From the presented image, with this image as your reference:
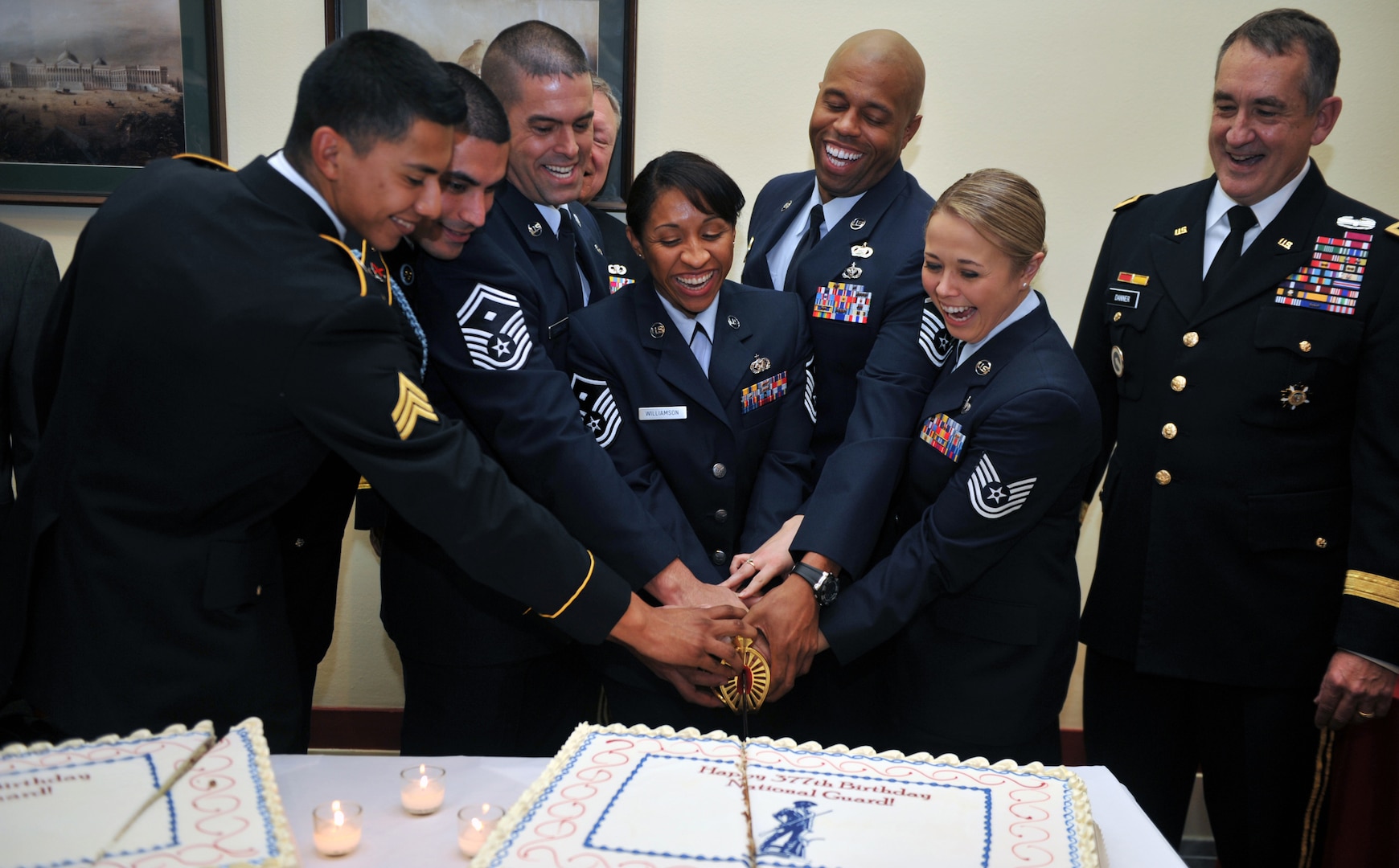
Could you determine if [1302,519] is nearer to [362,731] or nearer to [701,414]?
[701,414]

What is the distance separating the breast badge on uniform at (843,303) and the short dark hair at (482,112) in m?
0.78

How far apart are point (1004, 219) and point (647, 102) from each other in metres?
1.59

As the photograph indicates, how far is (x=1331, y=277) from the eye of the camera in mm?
2109

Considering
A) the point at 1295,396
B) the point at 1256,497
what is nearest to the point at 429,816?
the point at 1256,497

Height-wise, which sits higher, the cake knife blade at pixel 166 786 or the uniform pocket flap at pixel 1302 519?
the uniform pocket flap at pixel 1302 519

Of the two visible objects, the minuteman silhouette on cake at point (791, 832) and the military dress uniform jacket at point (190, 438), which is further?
the military dress uniform jacket at point (190, 438)

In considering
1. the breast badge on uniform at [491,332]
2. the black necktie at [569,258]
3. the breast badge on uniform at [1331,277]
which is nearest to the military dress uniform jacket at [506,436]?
the breast badge on uniform at [491,332]

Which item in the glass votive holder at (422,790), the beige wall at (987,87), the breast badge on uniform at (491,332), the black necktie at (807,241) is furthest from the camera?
the beige wall at (987,87)

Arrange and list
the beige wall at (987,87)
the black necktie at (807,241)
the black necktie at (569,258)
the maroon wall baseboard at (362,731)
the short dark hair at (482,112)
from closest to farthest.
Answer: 1. the short dark hair at (482,112)
2. the black necktie at (569,258)
3. the black necktie at (807,241)
4. the beige wall at (987,87)
5. the maroon wall baseboard at (362,731)

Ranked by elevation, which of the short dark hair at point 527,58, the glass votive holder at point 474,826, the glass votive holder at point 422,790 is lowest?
the glass votive holder at point 422,790

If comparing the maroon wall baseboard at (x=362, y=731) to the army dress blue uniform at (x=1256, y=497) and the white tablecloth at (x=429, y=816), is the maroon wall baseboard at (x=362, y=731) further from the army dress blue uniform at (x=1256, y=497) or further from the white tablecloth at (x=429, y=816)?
the white tablecloth at (x=429, y=816)

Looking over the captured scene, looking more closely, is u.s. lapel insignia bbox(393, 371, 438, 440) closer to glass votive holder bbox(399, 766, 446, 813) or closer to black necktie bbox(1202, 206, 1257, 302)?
glass votive holder bbox(399, 766, 446, 813)

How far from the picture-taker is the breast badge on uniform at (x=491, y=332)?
6.40 feet

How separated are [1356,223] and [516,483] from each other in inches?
70.7
